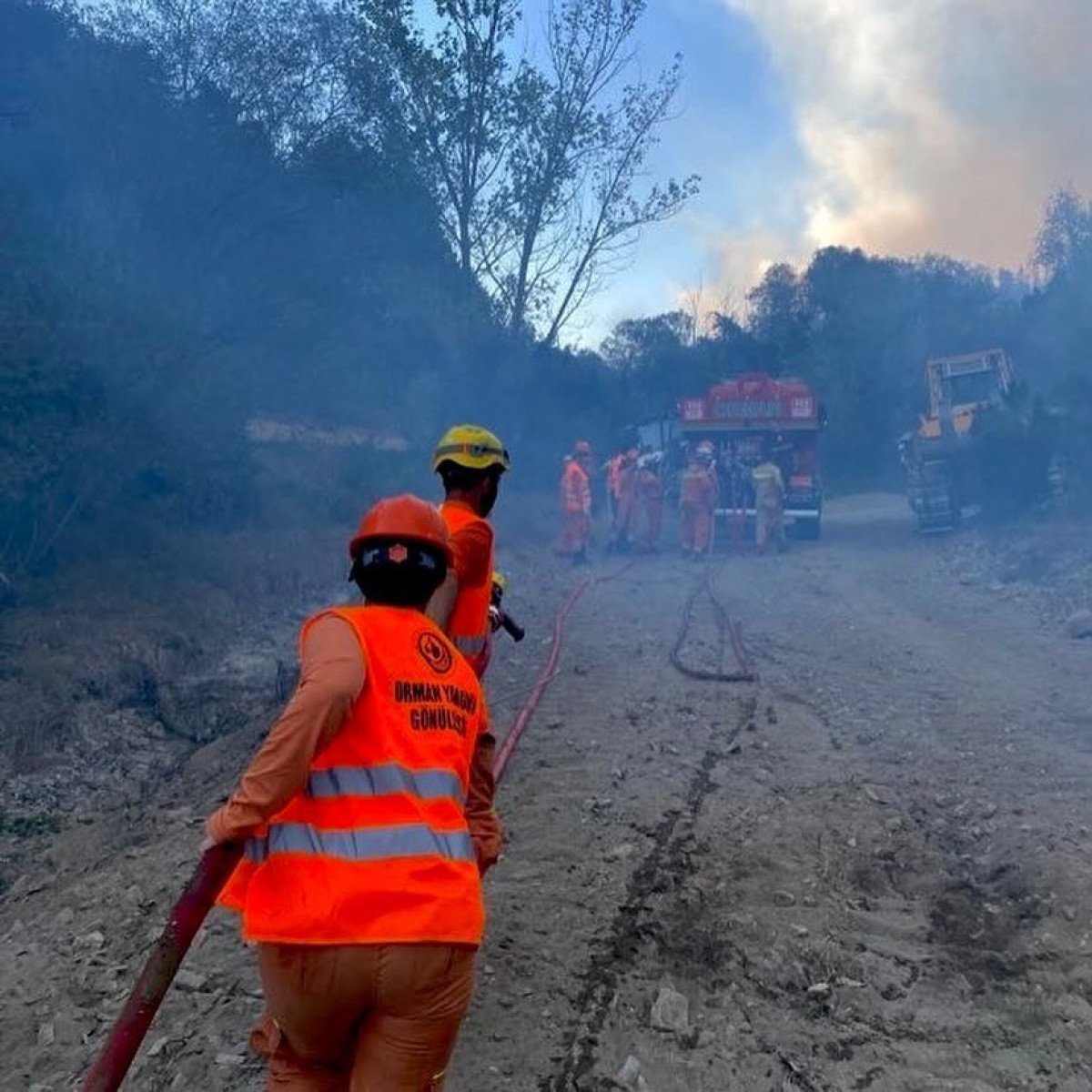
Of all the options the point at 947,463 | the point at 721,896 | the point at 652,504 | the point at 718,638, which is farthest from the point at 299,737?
the point at 947,463

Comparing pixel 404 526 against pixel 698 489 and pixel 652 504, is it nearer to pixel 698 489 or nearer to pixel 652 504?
pixel 698 489

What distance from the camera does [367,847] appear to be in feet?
7.65

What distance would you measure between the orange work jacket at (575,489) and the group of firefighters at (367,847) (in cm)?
1520

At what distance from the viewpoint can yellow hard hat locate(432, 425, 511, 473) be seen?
4070mm

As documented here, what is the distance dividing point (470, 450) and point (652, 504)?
52.1ft

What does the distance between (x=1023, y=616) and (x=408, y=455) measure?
10417 mm

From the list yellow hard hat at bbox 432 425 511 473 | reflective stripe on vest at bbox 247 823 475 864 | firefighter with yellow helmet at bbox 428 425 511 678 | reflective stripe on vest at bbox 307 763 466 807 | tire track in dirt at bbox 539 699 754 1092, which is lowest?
A: tire track in dirt at bbox 539 699 754 1092

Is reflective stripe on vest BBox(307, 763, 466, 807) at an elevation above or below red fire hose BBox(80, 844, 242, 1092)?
above

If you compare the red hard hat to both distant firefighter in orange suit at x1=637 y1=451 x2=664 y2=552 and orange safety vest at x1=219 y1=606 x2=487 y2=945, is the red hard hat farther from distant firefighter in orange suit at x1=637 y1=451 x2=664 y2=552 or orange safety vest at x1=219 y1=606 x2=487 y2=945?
distant firefighter in orange suit at x1=637 y1=451 x2=664 y2=552

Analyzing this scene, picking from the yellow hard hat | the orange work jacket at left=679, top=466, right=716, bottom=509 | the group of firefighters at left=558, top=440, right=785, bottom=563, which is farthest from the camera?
the orange work jacket at left=679, top=466, right=716, bottom=509

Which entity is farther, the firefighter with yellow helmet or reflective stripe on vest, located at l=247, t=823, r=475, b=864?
the firefighter with yellow helmet

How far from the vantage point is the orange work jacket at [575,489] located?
58.4 feet

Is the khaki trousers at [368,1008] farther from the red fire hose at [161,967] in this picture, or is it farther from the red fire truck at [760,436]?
the red fire truck at [760,436]

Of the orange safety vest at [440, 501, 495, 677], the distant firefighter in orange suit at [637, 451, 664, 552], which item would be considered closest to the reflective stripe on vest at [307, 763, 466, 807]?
the orange safety vest at [440, 501, 495, 677]
